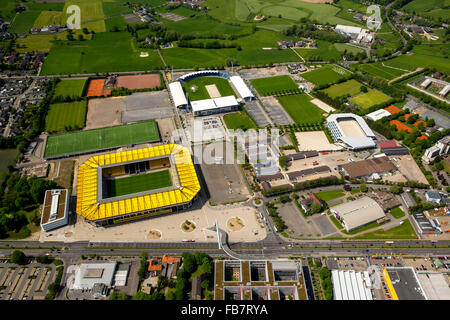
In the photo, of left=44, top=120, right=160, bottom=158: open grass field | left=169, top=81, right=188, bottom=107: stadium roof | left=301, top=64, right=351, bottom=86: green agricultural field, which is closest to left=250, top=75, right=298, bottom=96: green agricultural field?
left=301, top=64, right=351, bottom=86: green agricultural field

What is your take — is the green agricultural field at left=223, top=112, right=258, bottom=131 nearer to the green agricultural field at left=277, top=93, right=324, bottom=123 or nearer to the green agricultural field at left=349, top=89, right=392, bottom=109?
the green agricultural field at left=277, top=93, right=324, bottom=123

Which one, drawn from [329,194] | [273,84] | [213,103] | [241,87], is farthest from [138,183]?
[273,84]

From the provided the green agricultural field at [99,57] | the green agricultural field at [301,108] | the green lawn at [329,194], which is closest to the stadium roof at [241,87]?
the green agricultural field at [301,108]

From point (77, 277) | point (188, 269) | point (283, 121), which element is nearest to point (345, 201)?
point (283, 121)

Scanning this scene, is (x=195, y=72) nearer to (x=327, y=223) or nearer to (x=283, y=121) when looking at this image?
(x=283, y=121)

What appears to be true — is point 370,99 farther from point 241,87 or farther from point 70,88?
point 70,88

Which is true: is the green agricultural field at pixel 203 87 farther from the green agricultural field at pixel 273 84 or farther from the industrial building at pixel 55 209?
the industrial building at pixel 55 209
